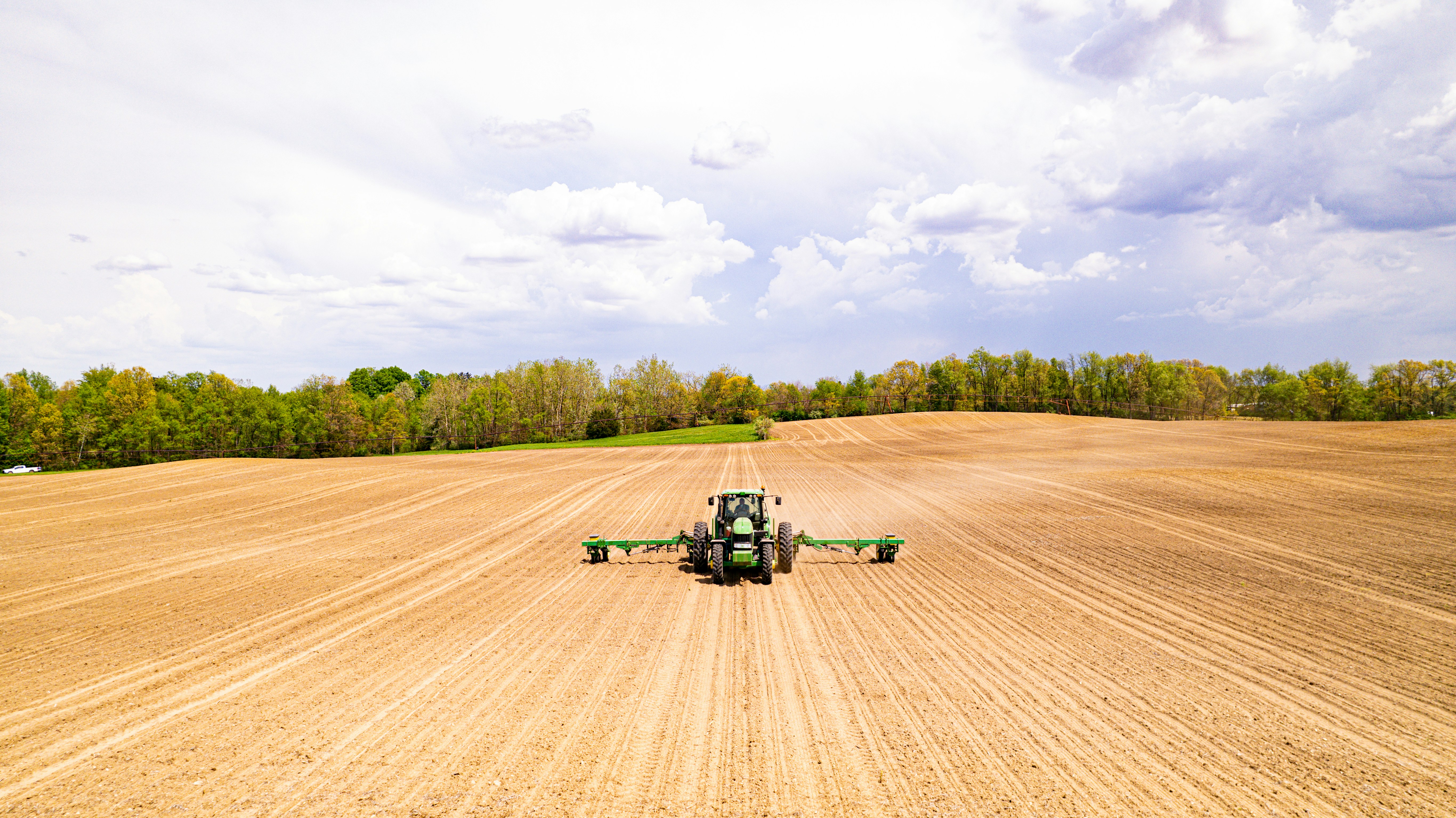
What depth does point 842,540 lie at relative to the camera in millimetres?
15945

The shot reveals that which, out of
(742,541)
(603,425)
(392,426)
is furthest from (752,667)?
(392,426)

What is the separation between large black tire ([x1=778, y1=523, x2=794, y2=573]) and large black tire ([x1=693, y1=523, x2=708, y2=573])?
177cm

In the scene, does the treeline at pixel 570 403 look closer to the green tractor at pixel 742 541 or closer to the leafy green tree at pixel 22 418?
the leafy green tree at pixel 22 418

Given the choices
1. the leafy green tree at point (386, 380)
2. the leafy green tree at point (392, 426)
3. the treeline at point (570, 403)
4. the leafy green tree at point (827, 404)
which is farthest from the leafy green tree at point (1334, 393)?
the leafy green tree at point (386, 380)

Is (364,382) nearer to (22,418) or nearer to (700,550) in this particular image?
(22,418)

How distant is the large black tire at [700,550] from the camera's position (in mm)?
14836

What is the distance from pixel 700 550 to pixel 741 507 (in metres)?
1.53

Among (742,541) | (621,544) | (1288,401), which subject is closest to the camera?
(742,541)

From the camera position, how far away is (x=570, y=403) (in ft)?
272

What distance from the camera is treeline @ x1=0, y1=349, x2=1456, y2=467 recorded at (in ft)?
204

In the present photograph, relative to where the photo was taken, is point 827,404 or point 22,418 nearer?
point 22,418

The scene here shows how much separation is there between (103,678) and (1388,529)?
2910cm

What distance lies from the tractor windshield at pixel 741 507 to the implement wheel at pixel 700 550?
764 mm

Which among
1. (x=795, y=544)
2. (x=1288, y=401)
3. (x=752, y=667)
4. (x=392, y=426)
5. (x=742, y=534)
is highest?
(x=1288, y=401)
